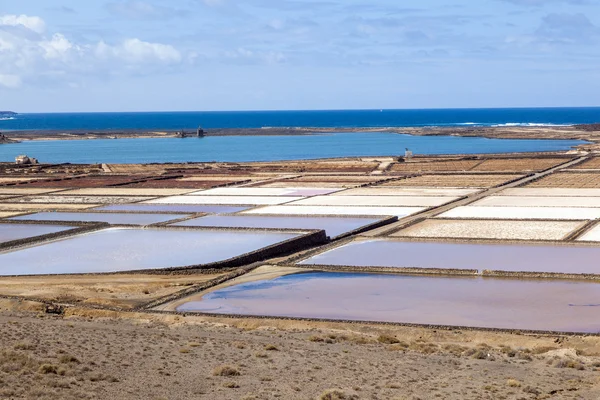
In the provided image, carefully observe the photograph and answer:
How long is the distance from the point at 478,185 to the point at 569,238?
1976 centimetres

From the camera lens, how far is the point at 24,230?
33375 millimetres

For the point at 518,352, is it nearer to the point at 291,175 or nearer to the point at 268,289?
the point at 268,289

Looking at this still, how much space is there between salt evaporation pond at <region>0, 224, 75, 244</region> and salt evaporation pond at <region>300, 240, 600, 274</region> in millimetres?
10877

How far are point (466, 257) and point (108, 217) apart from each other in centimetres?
1641

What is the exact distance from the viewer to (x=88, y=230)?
108ft

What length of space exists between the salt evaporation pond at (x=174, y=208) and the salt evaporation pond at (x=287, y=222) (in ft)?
7.87

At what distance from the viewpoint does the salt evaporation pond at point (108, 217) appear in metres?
35.4

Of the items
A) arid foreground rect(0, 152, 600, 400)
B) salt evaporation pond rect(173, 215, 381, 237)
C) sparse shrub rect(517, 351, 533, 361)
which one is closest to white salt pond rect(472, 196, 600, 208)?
arid foreground rect(0, 152, 600, 400)

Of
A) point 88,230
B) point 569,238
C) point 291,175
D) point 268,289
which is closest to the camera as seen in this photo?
point 268,289

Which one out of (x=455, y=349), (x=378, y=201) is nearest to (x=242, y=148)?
(x=378, y=201)

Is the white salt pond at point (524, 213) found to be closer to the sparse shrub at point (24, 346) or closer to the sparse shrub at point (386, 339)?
the sparse shrub at point (386, 339)

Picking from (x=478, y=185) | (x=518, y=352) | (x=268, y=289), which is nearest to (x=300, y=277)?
(x=268, y=289)

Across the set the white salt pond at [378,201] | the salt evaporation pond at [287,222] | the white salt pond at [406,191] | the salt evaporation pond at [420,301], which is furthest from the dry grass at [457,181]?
the salt evaporation pond at [420,301]

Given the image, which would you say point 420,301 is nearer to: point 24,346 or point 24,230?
point 24,346
